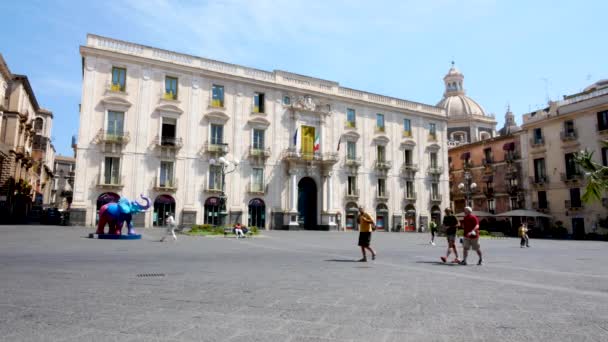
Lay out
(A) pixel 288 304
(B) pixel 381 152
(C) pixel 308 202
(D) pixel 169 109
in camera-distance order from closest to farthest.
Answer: (A) pixel 288 304, (D) pixel 169 109, (C) pixel 308 202, (B) pixel 381 152

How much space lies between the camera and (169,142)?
32562 mm

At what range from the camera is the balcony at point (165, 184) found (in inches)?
1246

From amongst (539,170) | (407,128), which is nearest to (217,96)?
(407,128)

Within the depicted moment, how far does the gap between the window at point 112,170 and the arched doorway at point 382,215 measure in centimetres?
2469

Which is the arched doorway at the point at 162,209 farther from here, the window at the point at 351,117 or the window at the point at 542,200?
the window at the point at 542,200

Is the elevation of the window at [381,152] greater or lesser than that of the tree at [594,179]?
greater

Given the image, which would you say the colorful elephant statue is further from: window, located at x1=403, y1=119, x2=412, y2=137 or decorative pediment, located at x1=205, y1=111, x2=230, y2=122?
window, located at x1=403, y1=119, x2=412, y2=137

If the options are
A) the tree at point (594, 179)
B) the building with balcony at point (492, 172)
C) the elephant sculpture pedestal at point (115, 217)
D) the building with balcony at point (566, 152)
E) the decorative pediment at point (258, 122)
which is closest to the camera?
the tree at point (594, 179)

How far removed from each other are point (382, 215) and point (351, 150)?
7507 millimetres

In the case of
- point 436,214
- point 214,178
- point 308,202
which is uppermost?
point 214,178

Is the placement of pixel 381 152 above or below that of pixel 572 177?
above

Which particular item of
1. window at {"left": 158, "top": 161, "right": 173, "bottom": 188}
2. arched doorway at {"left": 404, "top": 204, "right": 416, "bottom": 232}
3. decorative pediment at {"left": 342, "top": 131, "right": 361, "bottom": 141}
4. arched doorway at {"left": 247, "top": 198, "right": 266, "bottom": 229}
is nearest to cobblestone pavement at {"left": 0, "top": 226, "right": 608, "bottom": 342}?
window at {"left": 158, "top": 161, "right": 173, "bottom": 188}

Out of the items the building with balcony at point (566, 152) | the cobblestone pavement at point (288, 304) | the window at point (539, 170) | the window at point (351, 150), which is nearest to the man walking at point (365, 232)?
the cobblestone pavement at point (288, 304)

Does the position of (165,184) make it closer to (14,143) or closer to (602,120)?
(14,143)
